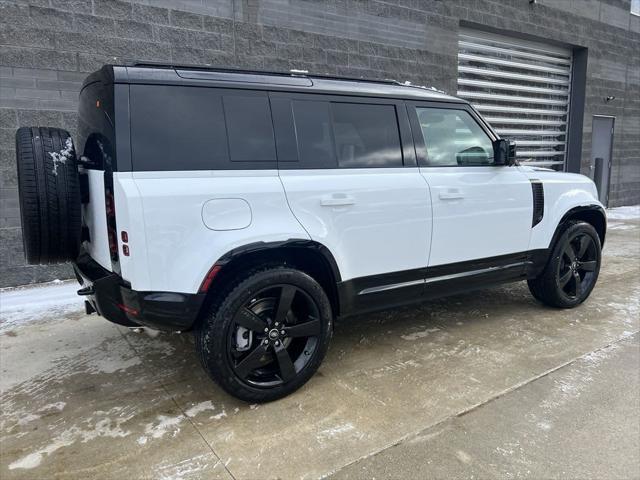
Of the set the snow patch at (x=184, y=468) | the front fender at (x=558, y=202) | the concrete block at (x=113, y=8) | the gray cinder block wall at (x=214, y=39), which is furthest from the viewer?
the concrete block at (x=113, y=8)

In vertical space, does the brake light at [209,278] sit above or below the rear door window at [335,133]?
below

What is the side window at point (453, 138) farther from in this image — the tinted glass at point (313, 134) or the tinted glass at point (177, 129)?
the tinted glass at point (177, 129)

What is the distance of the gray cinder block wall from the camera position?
5.47 meters

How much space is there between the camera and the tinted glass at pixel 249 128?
2.93 meters

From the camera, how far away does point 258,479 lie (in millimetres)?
2373

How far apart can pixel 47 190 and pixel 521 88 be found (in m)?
10.9

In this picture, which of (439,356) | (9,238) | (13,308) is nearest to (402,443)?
(439,356)

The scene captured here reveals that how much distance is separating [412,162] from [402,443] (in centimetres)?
196

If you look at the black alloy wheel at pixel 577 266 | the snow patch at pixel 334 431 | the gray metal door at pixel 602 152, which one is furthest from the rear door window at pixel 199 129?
the gray metal door at pixel 602 152

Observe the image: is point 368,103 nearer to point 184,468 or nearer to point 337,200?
point 337,200

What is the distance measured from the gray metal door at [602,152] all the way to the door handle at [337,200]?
11.3 meters

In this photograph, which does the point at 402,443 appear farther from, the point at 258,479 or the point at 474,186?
the point at 474,186

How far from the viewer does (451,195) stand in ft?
12.3

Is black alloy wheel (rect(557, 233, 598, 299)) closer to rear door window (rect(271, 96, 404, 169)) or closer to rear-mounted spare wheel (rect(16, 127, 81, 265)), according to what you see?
rear door window (rect(271, 96, 404, 169))
